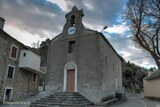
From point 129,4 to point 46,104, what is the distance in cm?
1206

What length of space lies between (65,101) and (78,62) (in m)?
4.62

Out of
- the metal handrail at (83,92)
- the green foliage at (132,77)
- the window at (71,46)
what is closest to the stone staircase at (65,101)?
the metal handrail at (83,92)

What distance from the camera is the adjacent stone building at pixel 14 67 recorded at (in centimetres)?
1877

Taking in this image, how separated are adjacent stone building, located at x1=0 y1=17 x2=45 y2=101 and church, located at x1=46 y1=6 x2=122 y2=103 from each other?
17.1ft

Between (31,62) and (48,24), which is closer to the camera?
(48,24)

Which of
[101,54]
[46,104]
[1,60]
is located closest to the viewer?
[46,104]

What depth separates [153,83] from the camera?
26609 millimetres

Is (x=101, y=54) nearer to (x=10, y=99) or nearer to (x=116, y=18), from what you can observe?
(x=116, y=18)

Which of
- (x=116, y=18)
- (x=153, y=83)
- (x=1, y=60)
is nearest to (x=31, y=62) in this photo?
(x=1, y=60)

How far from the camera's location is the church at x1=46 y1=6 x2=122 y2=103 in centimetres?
1564

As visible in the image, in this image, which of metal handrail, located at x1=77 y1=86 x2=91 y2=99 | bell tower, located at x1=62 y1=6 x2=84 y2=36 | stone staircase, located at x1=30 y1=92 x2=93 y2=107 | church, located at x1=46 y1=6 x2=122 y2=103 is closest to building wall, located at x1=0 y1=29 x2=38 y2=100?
church, located at x1=46 y1=6 x2=122 y2=103

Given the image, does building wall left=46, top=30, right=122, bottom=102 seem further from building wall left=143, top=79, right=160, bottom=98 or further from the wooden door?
building wall left=143, top=79, right=160, bottom=98

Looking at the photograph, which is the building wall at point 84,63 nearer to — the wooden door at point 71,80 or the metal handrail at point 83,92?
the metal handrail at point 83,92

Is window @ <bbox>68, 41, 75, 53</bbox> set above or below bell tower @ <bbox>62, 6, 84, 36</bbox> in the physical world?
below
